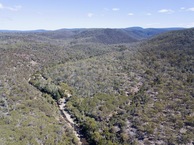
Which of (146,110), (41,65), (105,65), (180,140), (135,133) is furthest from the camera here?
(41,65)

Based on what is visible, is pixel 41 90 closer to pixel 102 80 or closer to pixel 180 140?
pixel 102 80

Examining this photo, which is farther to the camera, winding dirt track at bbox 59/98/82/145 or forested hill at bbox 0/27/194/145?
winding dirt track at bbox 59/98/82/145

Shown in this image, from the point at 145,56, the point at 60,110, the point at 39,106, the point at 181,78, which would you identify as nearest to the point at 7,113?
the point at 39,106

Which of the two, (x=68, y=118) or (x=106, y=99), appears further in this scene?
(x=106, y=99)

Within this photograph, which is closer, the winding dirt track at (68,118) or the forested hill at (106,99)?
the forested hill at (106,99)

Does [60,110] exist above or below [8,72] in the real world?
below

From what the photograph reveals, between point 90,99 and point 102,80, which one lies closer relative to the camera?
point 90,99

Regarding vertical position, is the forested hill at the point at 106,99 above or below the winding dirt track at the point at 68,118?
above

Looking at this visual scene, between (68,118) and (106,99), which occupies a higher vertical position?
(106,99)
